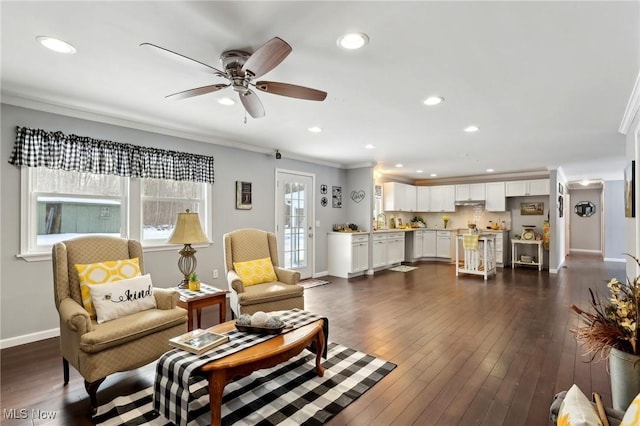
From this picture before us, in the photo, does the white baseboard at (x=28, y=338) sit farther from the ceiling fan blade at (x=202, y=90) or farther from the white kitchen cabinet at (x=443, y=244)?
the white kitchen cabinet at (x=443, y=244)

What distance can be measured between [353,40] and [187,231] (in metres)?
2.33

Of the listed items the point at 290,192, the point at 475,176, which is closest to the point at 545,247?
the point at 475,176

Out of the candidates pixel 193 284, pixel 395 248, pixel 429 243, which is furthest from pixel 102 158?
pixel 429 243

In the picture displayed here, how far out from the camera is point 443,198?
8.88m

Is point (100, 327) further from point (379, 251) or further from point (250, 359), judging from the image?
point (379, 251)

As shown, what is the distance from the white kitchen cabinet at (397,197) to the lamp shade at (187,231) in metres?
5.79

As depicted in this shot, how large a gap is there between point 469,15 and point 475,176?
7536 millimetres

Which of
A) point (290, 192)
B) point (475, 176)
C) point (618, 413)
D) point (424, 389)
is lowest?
point (424, 389)

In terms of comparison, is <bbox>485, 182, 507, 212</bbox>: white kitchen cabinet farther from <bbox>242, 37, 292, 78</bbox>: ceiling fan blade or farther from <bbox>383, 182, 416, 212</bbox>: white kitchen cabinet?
<bbox>242, 37, 292, 78</bbox>: ceiling fan blade

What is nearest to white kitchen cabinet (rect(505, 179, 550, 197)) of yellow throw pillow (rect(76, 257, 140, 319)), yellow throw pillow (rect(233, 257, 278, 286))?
yellow throw pillow (rect(233, 257, 278, 286))

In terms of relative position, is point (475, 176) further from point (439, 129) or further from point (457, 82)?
point (457, 82)

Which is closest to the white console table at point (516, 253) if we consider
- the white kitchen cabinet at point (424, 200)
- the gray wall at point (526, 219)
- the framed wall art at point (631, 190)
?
the gray wall at point (526, 219)

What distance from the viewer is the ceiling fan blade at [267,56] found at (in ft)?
5.58

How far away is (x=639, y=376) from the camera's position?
4.91ft
